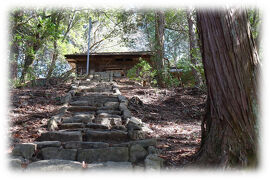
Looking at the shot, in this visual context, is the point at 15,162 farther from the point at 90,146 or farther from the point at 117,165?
the point at 117,165

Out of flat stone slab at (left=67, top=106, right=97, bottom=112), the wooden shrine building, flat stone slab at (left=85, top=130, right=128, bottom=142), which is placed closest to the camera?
flat stone slab at (left=85, top=130, right=128, bottom=142)

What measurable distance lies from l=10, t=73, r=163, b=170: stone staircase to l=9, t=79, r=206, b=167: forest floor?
0.93ft

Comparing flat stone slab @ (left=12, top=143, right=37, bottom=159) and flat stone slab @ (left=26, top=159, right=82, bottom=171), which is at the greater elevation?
flat stone slab @ (left=12, top=143, right=37, bottom=159)

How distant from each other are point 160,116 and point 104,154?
258 centimetres

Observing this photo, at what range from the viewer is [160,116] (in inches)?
210

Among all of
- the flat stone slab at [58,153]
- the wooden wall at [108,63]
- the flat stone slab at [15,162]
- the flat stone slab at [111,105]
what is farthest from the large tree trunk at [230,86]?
the wooden wall at [108,63]

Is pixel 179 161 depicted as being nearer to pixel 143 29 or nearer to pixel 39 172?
pixel 39 172

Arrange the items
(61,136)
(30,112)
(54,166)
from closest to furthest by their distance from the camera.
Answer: (54,166) < (61,136) < (30,112)

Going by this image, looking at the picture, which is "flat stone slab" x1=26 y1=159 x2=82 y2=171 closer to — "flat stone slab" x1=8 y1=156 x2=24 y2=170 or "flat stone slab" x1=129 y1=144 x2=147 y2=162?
"flat stone slab" x1=8 y1=156 x2=24 y2=170

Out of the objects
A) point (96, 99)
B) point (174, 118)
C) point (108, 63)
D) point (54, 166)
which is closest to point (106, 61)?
point (108, 63)

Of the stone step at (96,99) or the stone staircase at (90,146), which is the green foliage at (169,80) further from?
the stone staircase at (90,146)

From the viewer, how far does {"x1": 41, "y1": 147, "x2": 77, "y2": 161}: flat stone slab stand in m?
2.92

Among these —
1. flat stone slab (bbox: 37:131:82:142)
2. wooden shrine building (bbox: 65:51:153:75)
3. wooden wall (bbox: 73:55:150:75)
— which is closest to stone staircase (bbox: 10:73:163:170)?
flat stone slab (bbox: 37:131:82:142)
